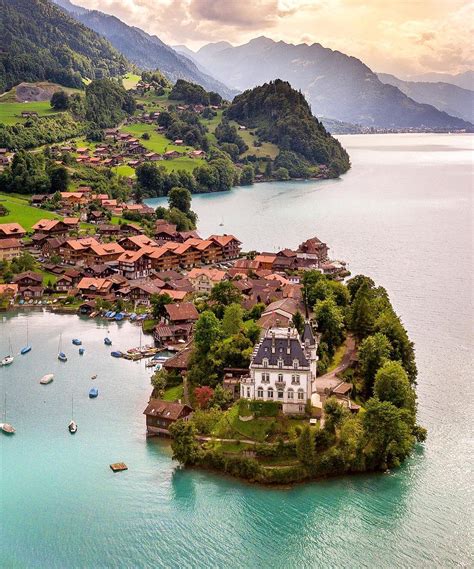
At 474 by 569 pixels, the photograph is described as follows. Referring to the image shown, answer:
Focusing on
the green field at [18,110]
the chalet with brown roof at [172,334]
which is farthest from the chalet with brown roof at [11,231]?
the green field at [18,110]

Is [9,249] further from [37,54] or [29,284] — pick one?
[37,54]

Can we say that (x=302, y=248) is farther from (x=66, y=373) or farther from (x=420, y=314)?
(x=66, y=373)

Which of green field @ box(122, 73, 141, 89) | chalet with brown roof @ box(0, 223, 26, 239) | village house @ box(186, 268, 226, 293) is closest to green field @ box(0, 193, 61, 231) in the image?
chalet with brown roof @ box(0, 223, 26, 239)

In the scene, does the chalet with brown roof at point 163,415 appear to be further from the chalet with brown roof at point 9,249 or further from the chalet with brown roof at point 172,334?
the chalet with brown roof at point 9,249

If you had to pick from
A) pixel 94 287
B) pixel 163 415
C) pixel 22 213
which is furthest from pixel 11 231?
pixel 163 415

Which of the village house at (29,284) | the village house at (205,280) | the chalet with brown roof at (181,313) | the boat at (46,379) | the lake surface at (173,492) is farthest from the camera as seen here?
the village house at (29,284)

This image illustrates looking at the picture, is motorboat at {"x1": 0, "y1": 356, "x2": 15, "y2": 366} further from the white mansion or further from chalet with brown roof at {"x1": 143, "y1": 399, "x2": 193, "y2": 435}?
the white mansion
